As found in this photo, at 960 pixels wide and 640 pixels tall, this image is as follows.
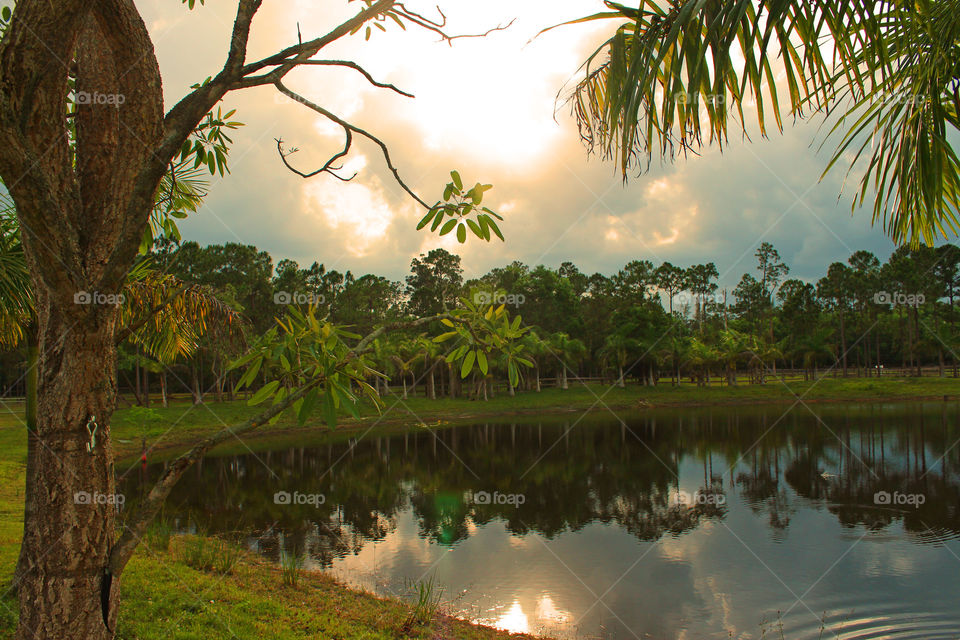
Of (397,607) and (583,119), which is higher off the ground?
(583,119)

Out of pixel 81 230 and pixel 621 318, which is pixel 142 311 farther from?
pixel 621 318

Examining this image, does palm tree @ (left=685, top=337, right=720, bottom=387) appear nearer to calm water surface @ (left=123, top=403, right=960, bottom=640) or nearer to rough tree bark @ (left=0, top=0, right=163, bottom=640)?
calm water surface @ (left=123, top=403, right=960, bottom=640)

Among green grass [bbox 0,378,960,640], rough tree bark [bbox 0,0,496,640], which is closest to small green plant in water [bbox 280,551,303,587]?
green grass [bbox 0,378,960,640]

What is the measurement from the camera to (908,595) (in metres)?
8.76

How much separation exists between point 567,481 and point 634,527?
4.98 m

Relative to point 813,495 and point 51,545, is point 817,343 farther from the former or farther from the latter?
point 51,545

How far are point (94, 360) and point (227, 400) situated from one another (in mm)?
42538

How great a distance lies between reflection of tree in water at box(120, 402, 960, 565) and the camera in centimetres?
1295

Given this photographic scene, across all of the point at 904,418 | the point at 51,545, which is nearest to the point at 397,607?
the point at 51,545

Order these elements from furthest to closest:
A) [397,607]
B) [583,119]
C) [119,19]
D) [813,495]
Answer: [813,495], [397,607], [583,119], [119,19]

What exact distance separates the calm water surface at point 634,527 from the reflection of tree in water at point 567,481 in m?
0.10

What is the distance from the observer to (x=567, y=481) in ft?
57.6

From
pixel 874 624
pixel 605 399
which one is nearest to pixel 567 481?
pixel 874 624

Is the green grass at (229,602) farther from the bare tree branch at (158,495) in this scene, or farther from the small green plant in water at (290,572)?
the bare tree branch at (158,495)
